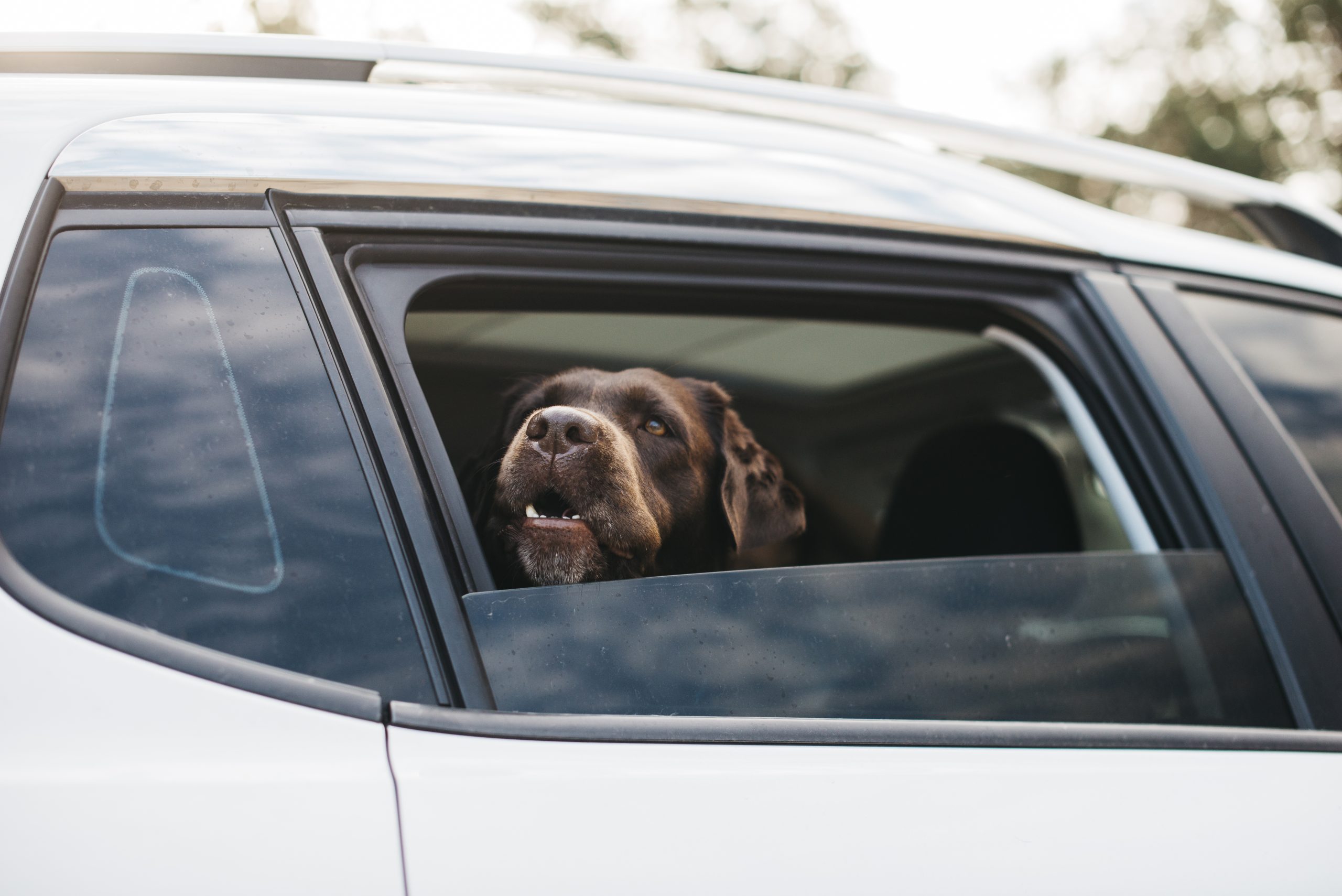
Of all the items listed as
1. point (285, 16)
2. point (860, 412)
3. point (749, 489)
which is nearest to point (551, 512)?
point (749, 489)

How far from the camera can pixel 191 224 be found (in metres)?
1.16

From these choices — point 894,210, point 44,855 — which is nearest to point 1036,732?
point 894,210

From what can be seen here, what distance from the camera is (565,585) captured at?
139cm

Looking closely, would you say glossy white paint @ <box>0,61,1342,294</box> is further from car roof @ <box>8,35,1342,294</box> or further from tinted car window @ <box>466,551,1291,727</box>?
tinted car window @ <box>466,551,1291,727</box>

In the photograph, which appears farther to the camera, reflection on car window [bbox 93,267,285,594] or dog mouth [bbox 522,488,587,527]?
dog mouth [bbox 522,488,587,527]

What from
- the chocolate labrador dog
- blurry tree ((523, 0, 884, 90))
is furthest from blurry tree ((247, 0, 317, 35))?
the chocolate labrador dog

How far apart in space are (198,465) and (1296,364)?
199cm

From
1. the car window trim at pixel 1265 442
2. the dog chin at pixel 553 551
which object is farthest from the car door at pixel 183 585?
the car window trim at pixel 1265 442

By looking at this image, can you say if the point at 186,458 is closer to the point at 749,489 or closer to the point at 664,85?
the point at 664,85

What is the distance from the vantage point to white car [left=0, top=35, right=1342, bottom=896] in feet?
3.22

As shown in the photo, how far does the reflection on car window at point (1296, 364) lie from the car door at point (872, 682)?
0.19m

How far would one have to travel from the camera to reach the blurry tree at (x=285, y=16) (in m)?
18.7

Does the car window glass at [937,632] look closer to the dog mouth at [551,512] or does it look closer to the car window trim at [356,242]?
the dog mouth at [551,512]

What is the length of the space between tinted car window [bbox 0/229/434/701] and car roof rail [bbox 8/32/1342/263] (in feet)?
1.63
